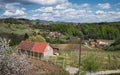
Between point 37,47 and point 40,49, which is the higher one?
point 37,47

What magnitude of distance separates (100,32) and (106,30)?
434cm

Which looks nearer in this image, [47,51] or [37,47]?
[47,51]

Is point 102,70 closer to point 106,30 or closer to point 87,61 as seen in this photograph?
point 87,61

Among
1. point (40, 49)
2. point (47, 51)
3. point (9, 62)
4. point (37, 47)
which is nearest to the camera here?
point (9, 62)

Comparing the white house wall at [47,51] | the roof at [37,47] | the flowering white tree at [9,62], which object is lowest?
the white house wall at [47,51]

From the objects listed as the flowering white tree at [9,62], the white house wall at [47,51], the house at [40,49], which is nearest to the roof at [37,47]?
the house at [40,49]

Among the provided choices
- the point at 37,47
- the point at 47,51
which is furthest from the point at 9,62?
the point at 37,47

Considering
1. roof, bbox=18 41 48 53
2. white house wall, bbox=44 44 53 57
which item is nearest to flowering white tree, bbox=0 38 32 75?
roof, bbox=18 41 48 53

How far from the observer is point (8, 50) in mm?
15891

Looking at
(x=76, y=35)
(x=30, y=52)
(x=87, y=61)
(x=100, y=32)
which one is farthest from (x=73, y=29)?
(x=87, y=61)

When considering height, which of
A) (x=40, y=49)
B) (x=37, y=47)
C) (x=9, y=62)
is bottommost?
(x=40, y=49)

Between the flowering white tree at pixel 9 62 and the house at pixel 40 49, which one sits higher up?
the flowering white tree at pixel 9 62

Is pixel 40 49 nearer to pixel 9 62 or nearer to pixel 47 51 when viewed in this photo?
pixel 47 51

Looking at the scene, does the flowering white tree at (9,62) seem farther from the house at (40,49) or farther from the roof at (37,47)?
the roof at (37,47)
